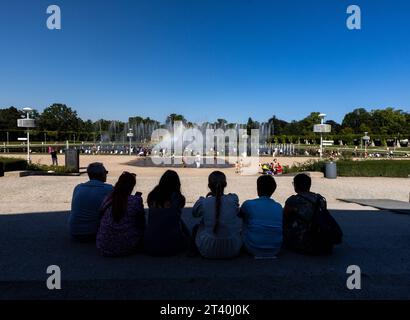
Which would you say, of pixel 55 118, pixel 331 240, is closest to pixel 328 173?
pixel 331 240

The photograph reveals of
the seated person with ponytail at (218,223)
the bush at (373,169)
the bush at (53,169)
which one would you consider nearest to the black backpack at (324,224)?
the seated person with ponytail at (218,223)

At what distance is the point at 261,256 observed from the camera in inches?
201

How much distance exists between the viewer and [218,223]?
187 inches

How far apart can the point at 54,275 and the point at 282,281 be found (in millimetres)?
2616

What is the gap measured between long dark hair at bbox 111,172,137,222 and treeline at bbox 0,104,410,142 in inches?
3250

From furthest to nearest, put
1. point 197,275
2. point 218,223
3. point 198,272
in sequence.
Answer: point 218,223 → point 198,272 → point 197,275

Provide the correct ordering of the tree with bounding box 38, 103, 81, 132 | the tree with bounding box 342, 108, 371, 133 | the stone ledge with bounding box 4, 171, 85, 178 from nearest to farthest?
the stone ledge with bounding box 4, 171, 85, 178 < the tree with bounding box 38, 103, 81, 132 < the tree with bounding box 342, 108, 371, 133

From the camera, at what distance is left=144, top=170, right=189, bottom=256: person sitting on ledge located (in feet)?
16.0

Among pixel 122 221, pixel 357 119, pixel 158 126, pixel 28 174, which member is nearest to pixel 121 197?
pixel 122 221

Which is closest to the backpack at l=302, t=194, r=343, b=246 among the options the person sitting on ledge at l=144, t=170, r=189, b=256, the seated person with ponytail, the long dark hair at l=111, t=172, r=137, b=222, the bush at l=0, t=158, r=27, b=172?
the seated person with ponytail

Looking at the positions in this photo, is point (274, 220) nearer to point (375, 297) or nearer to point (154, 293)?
point (375, 297)

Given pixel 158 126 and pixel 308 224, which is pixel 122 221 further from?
pixel 158 126

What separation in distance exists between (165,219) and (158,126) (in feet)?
332

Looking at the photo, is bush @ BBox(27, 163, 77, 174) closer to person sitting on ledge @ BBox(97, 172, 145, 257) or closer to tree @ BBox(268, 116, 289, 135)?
person sitting on ledge @ BBox(97, 172, 145, 257)
